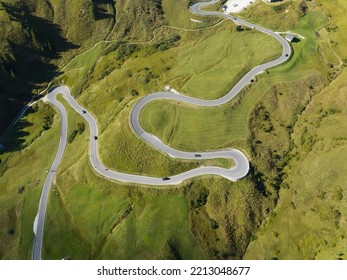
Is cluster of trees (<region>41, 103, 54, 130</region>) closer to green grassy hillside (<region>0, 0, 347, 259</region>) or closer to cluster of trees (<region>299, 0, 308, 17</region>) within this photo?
green grassy hillside (<region>0, 0, 347, 259</region>)

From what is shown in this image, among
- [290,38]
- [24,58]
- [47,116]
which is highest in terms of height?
[290,38]

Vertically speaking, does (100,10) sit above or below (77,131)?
above

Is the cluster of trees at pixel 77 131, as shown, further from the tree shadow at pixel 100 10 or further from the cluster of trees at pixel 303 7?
the cluster of trees at pixel 303 7

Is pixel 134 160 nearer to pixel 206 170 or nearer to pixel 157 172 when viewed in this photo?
pixel 157 172

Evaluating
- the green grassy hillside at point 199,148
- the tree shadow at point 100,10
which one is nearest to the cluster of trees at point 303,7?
the green grassy hillside at point 199,148

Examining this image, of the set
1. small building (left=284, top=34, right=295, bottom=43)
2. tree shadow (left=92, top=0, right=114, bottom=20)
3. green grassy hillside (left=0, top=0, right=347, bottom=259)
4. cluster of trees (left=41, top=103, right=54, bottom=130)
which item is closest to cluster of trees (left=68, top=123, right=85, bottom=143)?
green grassy hillside (left=0, top=0, right=347, bottom=259)

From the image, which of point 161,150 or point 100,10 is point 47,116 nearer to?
point 161,150

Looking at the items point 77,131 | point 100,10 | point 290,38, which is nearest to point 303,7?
point 290,38

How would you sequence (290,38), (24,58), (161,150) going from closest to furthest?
(161,150) < (290,38) < (24,58)
